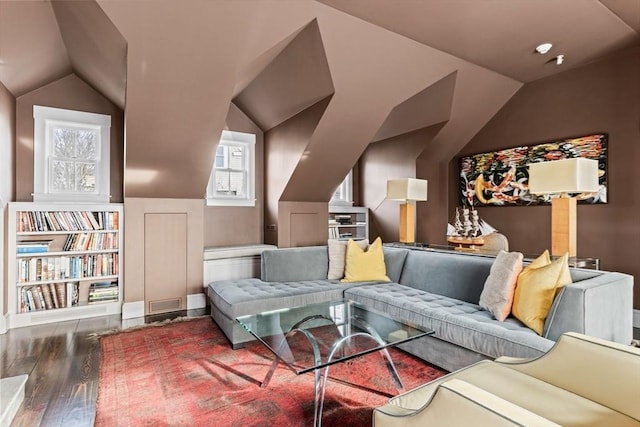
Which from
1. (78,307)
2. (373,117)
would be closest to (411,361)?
(373,117)

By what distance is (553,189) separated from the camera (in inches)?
111

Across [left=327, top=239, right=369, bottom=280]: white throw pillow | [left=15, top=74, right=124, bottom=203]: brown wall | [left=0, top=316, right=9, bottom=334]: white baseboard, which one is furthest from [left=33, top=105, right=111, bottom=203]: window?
[left=327, top=239, right=369, bottom=280]: white throw pillow

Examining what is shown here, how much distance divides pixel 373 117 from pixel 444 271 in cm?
210

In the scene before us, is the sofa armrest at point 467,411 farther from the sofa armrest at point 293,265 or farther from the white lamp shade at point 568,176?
the sofa armrest at point 293,265

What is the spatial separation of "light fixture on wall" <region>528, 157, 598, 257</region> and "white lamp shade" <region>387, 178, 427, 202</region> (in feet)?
4.26

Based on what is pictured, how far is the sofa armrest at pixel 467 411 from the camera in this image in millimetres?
991

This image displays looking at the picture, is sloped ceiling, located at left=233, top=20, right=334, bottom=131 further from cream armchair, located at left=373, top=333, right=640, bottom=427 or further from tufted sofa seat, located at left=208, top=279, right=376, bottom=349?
cream armchair, located at left=373, top=333, right=640, bottom=427

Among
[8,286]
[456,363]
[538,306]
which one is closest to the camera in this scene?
[538,306]

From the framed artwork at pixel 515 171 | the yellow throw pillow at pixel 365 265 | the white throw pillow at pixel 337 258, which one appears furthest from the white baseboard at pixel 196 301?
the framed artwork at pixel 515 171

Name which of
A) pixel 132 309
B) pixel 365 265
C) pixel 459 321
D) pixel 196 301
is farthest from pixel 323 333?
pixel 132 309

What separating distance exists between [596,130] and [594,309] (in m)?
2.98

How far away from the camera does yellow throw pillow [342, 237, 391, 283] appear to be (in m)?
3.72

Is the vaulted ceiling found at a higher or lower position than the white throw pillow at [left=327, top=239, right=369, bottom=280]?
higher

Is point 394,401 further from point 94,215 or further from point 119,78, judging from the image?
point 94,215
